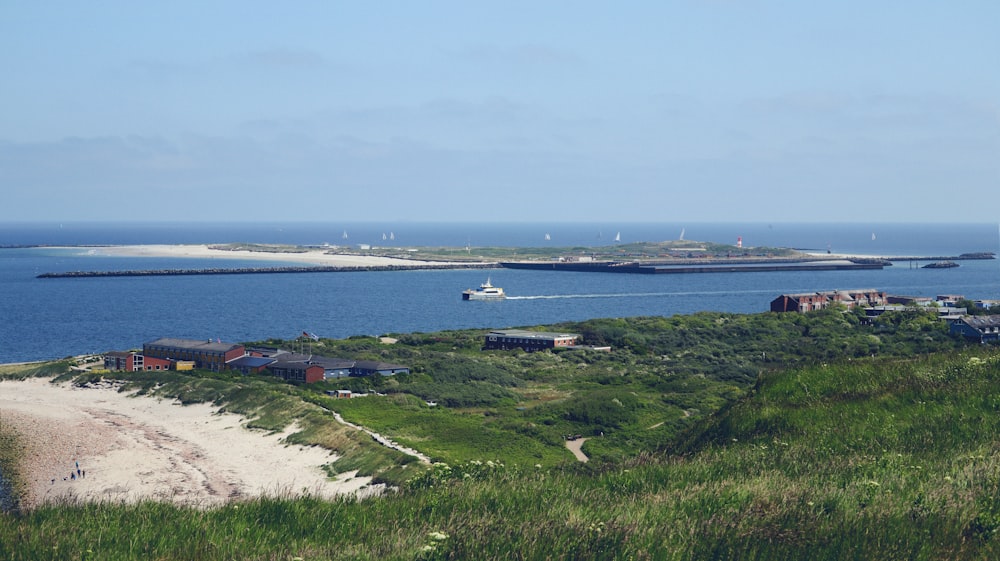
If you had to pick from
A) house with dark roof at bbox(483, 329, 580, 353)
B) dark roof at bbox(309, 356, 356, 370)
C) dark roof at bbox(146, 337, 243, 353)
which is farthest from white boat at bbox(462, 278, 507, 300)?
Answer: dark roof at bbox(309, 356, 356, 370)

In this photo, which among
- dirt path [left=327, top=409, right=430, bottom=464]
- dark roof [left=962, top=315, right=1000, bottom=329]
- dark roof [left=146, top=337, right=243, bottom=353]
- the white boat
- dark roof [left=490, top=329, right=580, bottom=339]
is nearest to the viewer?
dirt path [left=327, top=409, right=430, bottom=464]

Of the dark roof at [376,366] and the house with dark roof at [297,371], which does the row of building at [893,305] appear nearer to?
the dark roof at [376,366]

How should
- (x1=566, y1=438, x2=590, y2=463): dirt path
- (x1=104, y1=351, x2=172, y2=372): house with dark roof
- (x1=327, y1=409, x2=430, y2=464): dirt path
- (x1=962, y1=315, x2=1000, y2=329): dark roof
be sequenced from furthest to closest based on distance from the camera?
(x1=962, y1=315, x2=1000, y2=329): dark roof, (x1=104, y1=351, x2=172, y2=372): house with dark roof, (x1=566, y1=438, x2=590, y2=463): dirt path, (x1=327, y1=409, x2=430, y2=464): dirt path

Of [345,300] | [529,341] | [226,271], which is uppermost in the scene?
[226,271]

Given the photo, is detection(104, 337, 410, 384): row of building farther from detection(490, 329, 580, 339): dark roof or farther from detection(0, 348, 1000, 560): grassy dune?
detection(0, 348, 1000, 560): grassy dune

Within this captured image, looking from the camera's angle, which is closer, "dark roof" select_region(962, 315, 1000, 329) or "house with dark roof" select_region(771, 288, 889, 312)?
"dark roof" select_region(962, 315, 1000, 329)

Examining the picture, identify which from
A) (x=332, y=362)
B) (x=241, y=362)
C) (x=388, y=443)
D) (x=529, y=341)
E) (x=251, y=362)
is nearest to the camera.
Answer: (x=388, y=443)

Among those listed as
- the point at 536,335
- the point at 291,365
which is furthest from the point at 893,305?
the point at 291,365

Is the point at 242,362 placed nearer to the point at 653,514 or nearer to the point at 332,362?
the point at 332,362
